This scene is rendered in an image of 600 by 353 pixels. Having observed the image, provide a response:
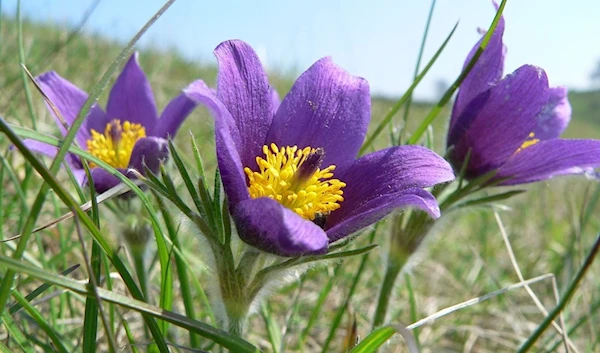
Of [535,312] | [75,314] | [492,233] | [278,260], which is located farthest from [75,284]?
[492,233]

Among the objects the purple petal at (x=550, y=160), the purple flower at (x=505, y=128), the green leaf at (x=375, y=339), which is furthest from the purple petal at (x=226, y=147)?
the purple petal at (x=550, y=160)

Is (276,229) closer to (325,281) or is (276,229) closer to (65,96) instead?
(65,96)

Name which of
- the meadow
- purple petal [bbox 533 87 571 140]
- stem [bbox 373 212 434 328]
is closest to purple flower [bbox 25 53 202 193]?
the meadow

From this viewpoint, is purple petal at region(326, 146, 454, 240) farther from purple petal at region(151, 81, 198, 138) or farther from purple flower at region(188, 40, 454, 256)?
A: purple petal at region(151, 81, 198, 138)

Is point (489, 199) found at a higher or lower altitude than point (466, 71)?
lower

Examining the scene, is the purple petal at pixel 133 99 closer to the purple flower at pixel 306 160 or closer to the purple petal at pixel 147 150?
the purple petal at pixel 147 150

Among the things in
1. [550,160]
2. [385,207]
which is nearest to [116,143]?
[385,207]

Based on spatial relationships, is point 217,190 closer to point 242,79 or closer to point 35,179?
point 242,79
